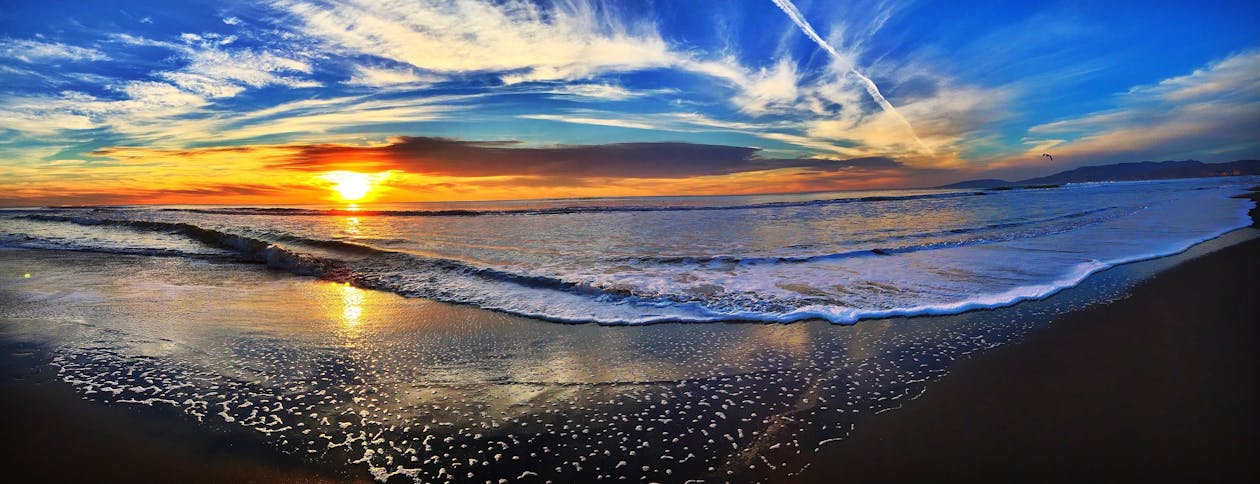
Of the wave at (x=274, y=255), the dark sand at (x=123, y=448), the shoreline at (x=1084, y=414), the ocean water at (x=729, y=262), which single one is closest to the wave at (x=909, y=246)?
the ocean water at (x=729, y=262)

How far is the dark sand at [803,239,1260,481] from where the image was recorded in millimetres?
2951

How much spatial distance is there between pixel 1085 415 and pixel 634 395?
3.05m

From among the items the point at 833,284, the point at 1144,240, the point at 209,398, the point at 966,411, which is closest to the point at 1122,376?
the point at 966,411

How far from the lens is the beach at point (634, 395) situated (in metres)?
3.05

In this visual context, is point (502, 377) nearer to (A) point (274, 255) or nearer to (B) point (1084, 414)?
(B) point (1084, 414)

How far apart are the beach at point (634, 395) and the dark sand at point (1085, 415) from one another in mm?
19

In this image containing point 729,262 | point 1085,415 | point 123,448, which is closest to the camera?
point 123,448

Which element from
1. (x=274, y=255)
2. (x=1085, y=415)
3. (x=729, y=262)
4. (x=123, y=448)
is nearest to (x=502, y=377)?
(x=123, y=448)

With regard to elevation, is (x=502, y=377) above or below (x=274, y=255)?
below

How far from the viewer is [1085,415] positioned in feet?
11.5

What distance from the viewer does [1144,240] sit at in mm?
12703

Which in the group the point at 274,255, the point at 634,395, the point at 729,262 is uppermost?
the point at 274,255

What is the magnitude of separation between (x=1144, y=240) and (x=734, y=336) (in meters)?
13.3

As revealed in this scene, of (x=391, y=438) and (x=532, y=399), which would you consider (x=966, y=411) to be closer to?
(x=532, y=399)
